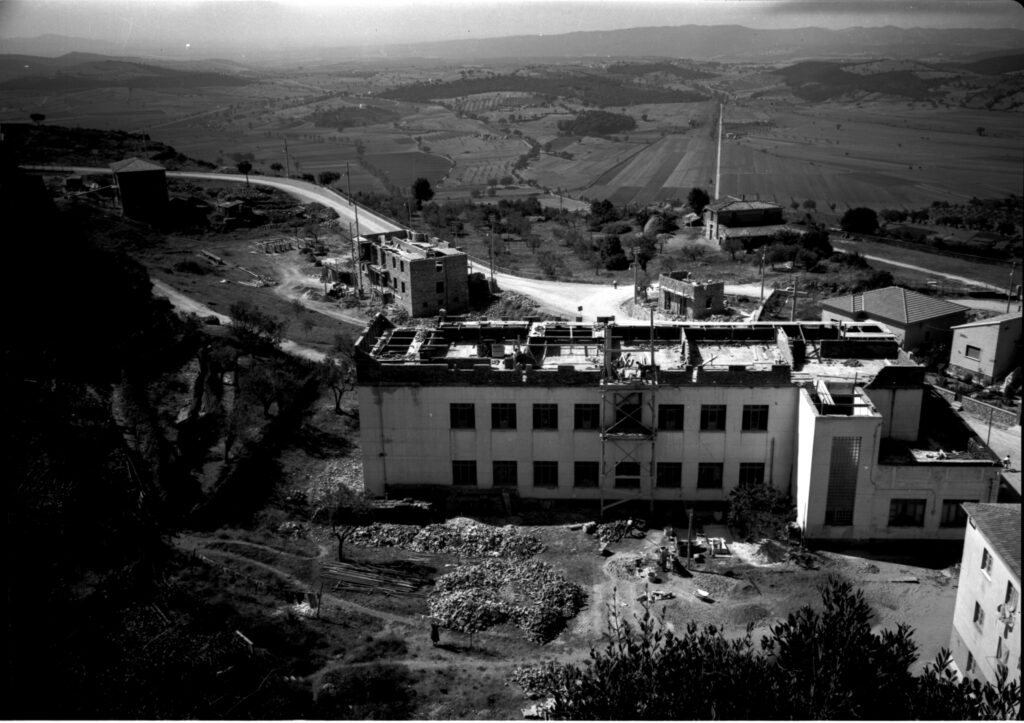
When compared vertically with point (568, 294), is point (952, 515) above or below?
above

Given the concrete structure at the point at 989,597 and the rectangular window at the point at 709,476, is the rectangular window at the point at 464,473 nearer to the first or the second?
the rectangular window at the point at 709,476

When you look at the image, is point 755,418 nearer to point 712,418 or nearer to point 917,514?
point 712,418

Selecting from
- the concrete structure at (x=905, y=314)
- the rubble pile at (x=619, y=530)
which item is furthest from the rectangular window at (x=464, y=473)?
the concrete structure at (x=905, y=314)

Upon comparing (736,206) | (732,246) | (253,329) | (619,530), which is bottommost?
(619,530)

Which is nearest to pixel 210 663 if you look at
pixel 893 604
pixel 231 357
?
pixel 893 604

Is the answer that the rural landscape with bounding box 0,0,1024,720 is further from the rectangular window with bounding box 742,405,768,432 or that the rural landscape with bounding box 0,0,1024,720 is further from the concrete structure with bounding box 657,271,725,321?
the concrete structure with bounding box 657,271,725,321

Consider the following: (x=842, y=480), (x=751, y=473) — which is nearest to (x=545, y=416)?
(x=751, y=473)

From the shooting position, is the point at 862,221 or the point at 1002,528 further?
the point at 862,221

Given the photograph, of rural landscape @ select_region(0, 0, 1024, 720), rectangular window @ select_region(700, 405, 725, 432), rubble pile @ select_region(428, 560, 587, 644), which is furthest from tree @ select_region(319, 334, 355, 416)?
rectangular window @ select_region(700, 405, 725, 432)
